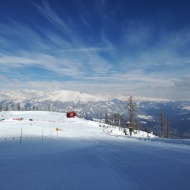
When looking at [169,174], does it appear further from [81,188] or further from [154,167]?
[81,188]

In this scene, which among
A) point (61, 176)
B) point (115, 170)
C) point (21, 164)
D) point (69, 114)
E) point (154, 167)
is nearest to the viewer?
point (61, 176)

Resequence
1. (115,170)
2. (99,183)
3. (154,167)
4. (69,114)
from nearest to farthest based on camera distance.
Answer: (99,183), (115,170), (154,167), (69,114)

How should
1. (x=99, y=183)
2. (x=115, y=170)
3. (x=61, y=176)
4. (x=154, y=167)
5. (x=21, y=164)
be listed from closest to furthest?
(x=99, y=183), (x=61, y=176), (x=115, y=170), (x=154, y=167), (x=21, y=164)

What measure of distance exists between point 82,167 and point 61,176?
3256 millimetres

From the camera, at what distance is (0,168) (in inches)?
656

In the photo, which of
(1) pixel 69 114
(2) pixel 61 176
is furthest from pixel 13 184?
(1) pixel 69 114

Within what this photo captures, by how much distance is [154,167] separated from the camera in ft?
56.8

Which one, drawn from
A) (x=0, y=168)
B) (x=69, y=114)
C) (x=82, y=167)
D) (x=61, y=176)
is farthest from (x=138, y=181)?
(x=69, y=114)

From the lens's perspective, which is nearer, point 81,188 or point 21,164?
point 81,188

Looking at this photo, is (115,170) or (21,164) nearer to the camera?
(115,170)

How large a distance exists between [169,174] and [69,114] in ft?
288

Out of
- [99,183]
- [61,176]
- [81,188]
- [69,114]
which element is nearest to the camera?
[81,188]

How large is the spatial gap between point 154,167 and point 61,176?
6163 mm

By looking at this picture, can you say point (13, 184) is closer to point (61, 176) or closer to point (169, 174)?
point (61, 176)
